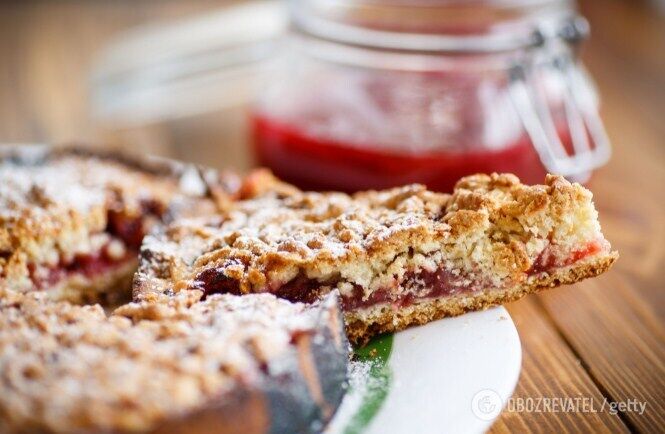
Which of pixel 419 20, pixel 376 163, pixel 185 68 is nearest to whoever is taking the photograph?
pixel 376 163

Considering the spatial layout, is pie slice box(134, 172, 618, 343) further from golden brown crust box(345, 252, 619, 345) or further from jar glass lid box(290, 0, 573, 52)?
jar glass lid box(290, 0, 573, 52)

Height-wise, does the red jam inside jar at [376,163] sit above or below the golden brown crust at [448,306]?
above

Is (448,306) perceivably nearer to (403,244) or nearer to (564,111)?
(403,244)

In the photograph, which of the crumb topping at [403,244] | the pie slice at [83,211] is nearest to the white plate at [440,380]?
the crumb topping at [403,244]

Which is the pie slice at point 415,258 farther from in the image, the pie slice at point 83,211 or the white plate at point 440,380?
the pie slice at point 83,211

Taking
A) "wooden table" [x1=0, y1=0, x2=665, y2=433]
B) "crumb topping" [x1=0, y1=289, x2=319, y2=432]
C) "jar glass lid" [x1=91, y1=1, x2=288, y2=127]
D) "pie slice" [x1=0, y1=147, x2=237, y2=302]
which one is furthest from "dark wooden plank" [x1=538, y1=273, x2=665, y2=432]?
"jar glass lid" [x1=91, y1=1, x2=288, y2=127]

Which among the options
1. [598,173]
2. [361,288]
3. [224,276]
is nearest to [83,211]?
[224,276]

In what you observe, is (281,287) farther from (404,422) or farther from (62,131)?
(62,131)
